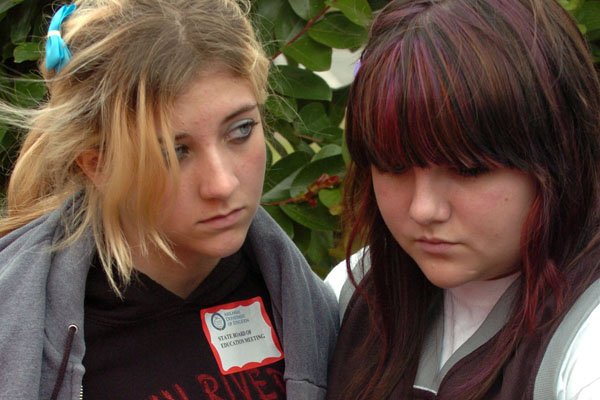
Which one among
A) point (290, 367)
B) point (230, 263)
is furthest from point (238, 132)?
point (290, 367)

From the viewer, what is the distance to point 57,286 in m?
1.89

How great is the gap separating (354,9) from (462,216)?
96 cm

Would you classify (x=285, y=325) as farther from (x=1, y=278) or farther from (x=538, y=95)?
(x=538, y=95)

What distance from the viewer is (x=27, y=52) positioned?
242 cm

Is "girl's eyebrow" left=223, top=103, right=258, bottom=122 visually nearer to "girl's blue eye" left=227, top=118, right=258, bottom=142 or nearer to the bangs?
"girl's blue eye" left=227, top=118, right=258, bottom=142

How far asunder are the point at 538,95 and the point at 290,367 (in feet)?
2.66

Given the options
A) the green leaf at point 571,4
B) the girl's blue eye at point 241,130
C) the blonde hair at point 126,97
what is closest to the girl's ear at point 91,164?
the blonde hair at point 126,97

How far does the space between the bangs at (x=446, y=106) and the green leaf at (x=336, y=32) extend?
87cm

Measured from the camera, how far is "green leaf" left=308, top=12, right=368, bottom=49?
2553 mm

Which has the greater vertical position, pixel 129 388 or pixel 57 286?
pixel 57 286

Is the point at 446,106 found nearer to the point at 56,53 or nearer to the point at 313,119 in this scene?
the point at 56,53

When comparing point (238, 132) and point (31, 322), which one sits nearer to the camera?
point (31, 322)

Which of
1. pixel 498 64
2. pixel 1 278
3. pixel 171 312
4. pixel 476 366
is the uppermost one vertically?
pixel 498 64

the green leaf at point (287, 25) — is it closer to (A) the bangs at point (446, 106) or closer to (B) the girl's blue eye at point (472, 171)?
(A) the bangs at point (446, 106)
